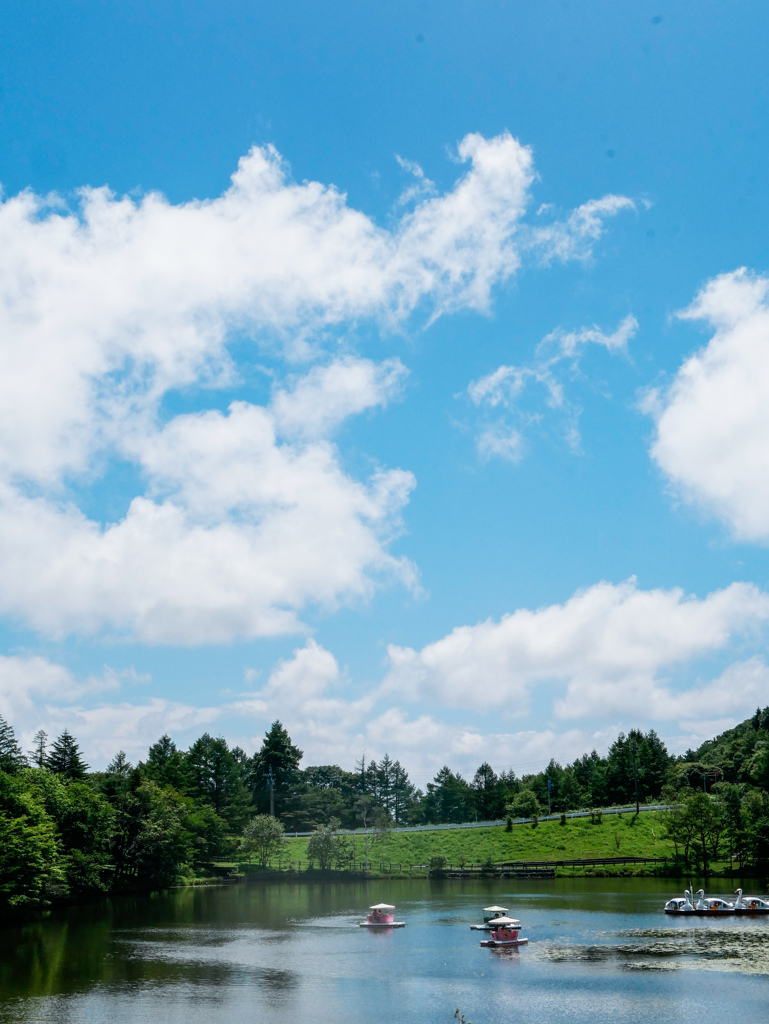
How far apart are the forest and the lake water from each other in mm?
9712

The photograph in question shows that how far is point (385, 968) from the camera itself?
5009 centimetres

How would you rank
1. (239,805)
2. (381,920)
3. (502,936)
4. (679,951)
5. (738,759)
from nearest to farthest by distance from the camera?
(679,951) < (502,936) < (381,920) < (239,805) < (738,759)

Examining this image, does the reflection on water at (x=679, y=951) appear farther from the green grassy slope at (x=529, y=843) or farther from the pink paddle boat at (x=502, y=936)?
the green grassy slope at (x=529, y=843)

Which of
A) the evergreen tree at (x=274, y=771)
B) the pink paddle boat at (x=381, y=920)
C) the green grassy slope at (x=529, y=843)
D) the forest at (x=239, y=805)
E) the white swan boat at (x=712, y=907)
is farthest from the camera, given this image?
the evergreen tree at (x=274, y=771)

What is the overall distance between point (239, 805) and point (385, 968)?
325 ft

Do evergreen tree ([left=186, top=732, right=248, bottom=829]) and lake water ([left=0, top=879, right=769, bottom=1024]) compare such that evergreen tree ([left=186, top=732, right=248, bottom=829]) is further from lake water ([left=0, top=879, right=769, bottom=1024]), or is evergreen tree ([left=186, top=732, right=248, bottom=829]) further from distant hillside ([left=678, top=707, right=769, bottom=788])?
distant hillside ([left=678, top=707, right=769, bottom=788])

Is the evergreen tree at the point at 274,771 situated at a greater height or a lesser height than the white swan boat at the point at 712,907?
greater

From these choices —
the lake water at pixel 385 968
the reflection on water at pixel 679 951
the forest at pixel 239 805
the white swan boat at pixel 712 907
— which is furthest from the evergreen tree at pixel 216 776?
the reflection on water at pixel 679 951

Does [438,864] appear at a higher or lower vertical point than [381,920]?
lower

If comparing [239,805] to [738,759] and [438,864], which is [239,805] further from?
[738,759]

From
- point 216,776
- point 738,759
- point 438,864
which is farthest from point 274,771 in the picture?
point 738,759

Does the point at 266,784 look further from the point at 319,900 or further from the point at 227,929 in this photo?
the point at 227,929

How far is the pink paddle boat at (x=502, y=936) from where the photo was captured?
57.2 m

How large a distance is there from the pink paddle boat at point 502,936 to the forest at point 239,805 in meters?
39.4
